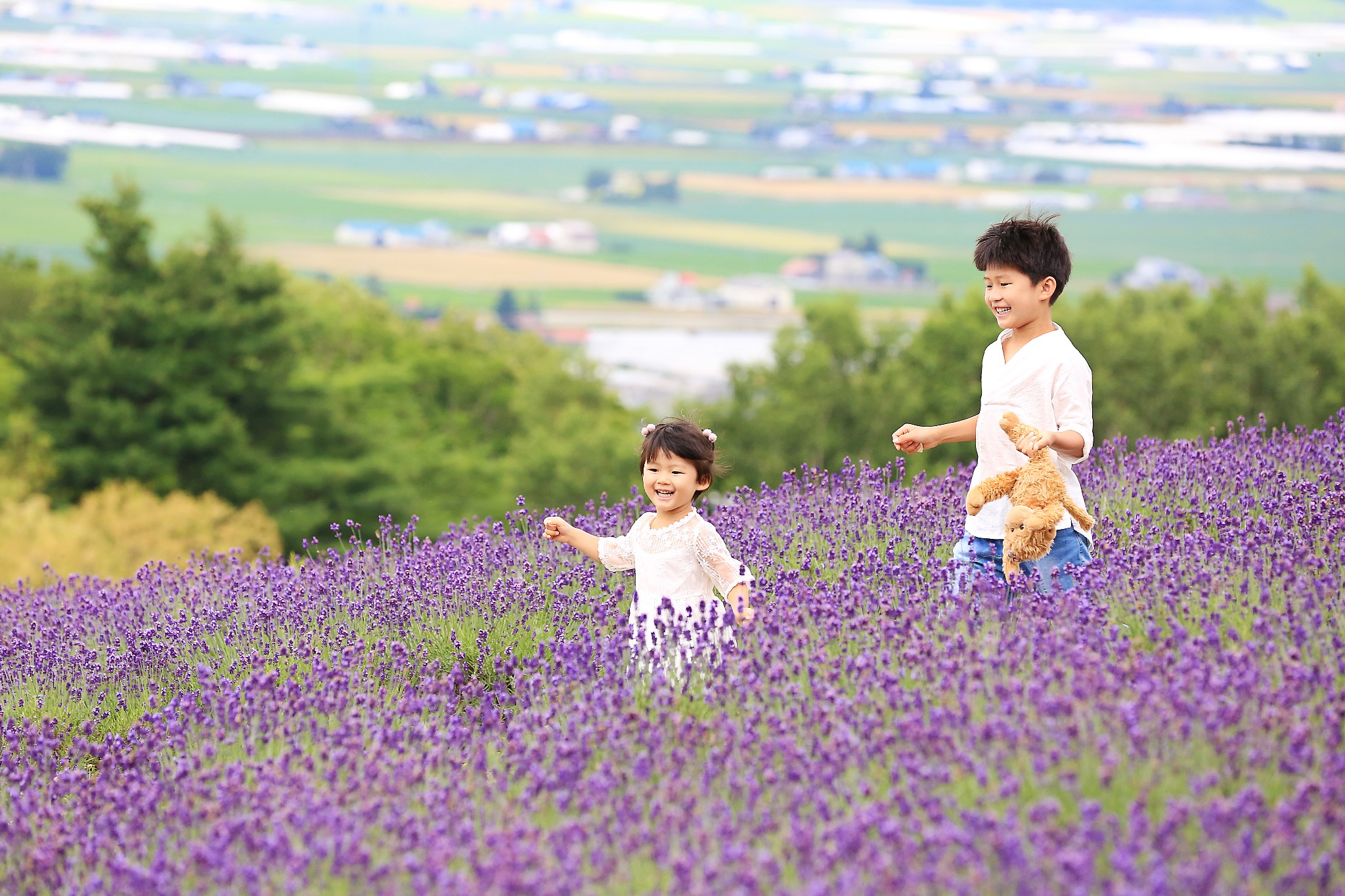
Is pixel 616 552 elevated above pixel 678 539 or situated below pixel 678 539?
below

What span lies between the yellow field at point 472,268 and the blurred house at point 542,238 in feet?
3.94

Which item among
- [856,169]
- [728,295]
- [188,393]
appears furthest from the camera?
[856,169]

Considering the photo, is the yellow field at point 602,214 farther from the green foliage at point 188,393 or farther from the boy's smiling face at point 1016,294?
the boy's smiling face at point 1016,294

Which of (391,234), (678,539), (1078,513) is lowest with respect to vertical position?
(391,234)

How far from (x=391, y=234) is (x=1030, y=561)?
394ft

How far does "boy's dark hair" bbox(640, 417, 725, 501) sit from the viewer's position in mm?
4297

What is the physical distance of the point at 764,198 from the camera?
415 ft

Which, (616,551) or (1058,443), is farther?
(616,551)

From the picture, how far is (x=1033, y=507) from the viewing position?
13.3 feet

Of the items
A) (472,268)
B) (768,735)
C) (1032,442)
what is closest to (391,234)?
(472,268)

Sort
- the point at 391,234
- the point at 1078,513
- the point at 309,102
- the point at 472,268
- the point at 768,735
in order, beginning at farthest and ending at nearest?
the point at 309,102 < the point at 391,234 < the point at 472,268 < the point at 1078,513 < the point at 768,735

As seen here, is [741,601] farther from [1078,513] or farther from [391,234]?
[391,234]

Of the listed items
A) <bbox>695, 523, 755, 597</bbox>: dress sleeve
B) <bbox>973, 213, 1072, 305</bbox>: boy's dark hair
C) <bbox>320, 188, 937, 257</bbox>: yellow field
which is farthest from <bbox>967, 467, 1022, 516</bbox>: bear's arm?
<bbox>320, 188, 937, 257</bbox>: yellow field

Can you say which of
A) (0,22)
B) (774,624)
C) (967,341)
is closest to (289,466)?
(967,341)
